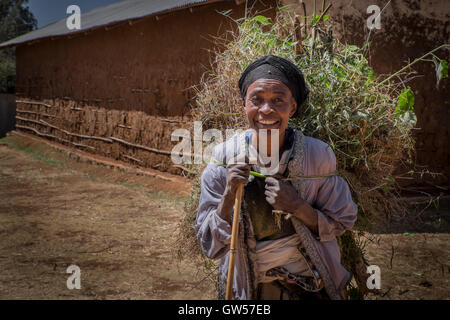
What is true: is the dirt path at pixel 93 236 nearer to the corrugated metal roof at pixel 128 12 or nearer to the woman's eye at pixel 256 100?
the woman's eye at pixel 256 100

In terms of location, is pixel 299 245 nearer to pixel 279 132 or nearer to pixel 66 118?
pixel 279 132

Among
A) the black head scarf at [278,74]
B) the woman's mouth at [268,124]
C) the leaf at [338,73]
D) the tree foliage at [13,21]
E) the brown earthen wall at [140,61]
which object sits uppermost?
the tree foliage at [13,21]

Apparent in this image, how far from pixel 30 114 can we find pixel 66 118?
10.6ft

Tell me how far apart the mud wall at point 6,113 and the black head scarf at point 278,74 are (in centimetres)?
1858

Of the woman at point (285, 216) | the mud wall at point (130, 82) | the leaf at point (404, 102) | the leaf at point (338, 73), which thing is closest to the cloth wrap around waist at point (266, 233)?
the woman at point (285, 216)

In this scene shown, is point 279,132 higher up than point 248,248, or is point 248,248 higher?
point 279,132

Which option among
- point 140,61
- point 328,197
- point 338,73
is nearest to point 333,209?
point 328,197

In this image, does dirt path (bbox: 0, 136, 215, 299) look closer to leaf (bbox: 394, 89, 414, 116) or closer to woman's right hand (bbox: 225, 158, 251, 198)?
woman's right hand (bbox: 225, 158, 251, 198)

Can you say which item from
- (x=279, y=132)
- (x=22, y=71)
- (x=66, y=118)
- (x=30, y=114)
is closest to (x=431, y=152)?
(x=279, y=132)

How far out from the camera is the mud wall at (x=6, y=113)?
1781 centimetres

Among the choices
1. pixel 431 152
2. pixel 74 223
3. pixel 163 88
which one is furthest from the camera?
pixel 163 88

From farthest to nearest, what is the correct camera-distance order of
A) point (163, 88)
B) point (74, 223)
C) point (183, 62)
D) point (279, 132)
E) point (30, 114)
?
point (30, 114) < point (163, 88) < point (183, 62) < point (74, 223) < point (279, 132)

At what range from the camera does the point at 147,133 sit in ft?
28.3

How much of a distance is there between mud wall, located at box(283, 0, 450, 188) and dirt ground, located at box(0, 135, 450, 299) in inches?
64.6
